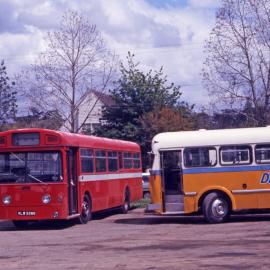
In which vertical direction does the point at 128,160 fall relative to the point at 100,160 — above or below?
above

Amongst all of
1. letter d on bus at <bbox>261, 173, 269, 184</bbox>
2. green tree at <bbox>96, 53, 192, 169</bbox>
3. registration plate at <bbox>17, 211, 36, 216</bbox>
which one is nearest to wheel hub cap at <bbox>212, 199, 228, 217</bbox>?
letter d on bus at <bbox>261, 173, 269, 184</bbox>

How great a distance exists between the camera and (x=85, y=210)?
24094mm

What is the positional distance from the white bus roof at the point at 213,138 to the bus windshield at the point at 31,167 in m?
3.12

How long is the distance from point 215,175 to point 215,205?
2.89ft

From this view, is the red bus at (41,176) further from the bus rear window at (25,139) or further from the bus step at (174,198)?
the bus step at (174,198)

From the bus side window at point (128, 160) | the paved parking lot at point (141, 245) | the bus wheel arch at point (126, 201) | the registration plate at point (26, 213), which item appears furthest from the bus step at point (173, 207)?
the bus side window at point (128, 160)

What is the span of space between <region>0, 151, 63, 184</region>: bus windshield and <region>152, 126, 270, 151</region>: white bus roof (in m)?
3.12

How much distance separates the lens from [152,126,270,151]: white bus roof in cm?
2275

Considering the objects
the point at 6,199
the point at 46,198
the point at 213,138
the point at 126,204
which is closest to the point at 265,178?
the point at 213,138

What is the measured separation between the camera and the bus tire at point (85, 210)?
23858 millimetres

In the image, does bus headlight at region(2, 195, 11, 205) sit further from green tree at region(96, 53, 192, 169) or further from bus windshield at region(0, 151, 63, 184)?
green tree at region(96, 53, 192, 169)

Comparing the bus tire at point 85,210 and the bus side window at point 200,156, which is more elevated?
the bus side window at point 200,156

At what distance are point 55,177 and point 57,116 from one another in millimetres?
24212

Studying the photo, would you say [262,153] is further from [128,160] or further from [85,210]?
[128,160]
